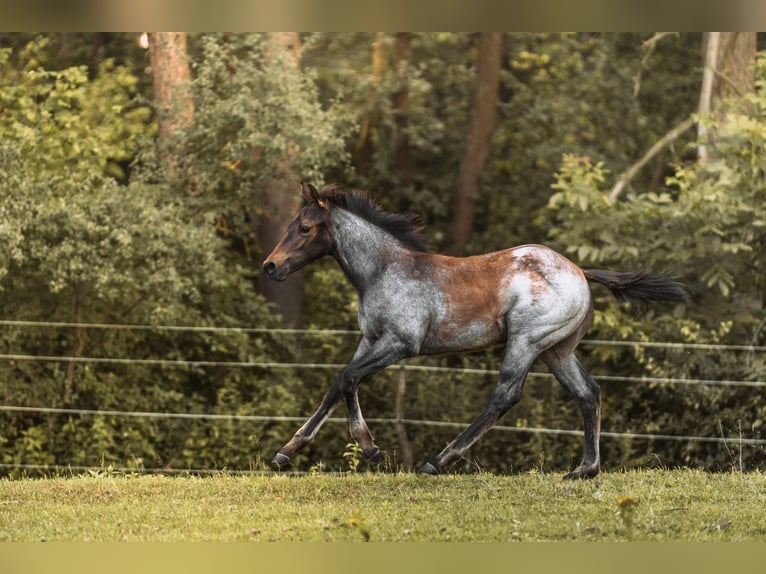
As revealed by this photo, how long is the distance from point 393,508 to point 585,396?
5.33 ft

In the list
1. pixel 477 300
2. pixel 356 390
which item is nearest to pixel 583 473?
pixel 477 300

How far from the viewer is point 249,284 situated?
14.2 m

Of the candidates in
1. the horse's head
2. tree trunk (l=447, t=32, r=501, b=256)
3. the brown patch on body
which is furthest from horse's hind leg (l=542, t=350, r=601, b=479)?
tree trunk (l=447, t=32, r=501, b=256)

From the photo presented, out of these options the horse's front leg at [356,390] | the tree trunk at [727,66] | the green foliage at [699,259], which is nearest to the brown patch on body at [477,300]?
the horse's front leg at [356,390]

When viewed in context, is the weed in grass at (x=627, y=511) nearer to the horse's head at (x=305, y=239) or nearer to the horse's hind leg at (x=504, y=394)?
the horse's hind leg at (x=504, y=394)

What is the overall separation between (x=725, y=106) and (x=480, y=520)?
8.82 meters

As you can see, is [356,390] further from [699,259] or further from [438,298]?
[699,259]

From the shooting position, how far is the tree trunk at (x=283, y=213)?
44.9 ft

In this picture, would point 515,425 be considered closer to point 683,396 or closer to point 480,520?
point 683,396

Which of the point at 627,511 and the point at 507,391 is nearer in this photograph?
the point at 627,511

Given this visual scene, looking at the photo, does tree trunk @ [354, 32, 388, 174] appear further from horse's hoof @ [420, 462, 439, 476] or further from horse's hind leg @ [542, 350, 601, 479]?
horse's hoof @ [420, 462, 439, 476]

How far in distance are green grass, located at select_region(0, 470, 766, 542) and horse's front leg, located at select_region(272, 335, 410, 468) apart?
1.22ft
